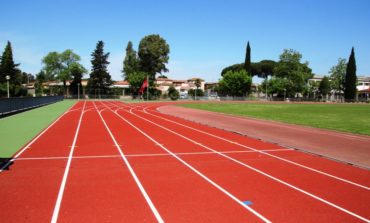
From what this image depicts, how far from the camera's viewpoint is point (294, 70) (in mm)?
88250

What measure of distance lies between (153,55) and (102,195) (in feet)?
243

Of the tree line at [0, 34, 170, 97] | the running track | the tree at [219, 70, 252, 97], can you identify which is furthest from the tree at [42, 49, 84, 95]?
the running track

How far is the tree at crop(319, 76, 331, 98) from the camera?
95500 millimetres

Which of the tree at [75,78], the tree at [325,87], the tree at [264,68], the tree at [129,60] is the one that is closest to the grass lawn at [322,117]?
the tree at [75,78]

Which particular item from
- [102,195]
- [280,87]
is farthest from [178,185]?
[280,87]

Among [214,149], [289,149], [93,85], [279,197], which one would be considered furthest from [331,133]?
[93,85]

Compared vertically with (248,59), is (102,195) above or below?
below

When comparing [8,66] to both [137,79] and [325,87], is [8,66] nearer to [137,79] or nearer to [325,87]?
[137,79]

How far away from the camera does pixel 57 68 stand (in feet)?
306

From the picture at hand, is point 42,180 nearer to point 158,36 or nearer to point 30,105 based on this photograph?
point 30,105

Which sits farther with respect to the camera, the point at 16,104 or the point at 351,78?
the point at 351,78

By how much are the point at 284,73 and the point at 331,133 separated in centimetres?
7697

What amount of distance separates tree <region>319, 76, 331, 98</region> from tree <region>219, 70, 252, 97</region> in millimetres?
25611

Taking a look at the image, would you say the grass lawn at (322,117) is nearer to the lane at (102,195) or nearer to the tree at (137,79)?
the lane at (102,195)
